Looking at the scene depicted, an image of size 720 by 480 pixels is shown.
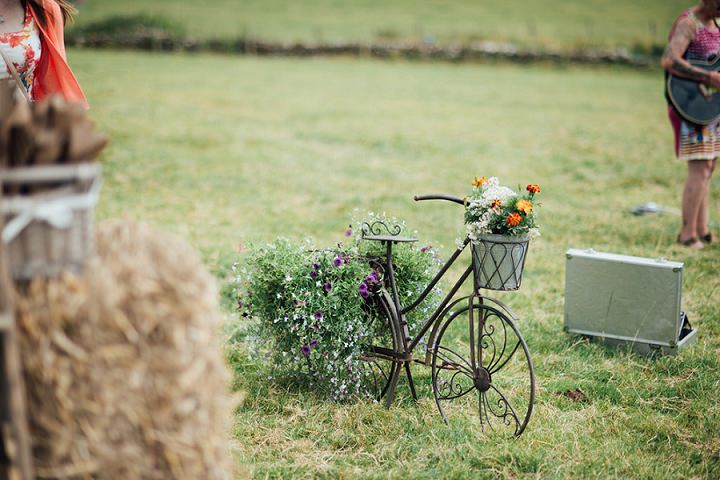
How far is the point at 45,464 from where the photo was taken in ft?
6.94

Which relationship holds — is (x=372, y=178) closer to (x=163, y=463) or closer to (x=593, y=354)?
(x=593, y=354)

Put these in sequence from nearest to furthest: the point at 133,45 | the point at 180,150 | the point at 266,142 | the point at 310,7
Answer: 1. the point at 180,150
2. the point at 266,142
3. the point at 133,45
4. the point at 310,7

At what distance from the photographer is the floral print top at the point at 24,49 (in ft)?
12.7

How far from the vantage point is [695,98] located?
6.80 metres

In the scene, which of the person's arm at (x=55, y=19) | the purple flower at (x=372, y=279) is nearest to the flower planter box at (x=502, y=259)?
the purple flower at (x=372, y=279)

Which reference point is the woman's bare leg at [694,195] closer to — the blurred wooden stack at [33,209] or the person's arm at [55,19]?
the person's arm at [55,19]

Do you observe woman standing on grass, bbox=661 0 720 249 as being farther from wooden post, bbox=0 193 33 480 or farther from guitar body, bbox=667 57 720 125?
wooden post, bbox=0 193 33 480

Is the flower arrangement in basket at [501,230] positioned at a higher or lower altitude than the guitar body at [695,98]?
lower

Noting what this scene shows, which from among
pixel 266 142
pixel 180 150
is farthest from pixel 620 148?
pixel 180 150

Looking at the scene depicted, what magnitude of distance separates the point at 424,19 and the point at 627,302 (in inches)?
1447

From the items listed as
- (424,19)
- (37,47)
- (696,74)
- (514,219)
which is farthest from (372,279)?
(424,19)

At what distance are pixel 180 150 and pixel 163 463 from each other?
10448mm

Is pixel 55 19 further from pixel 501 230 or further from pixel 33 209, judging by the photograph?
pixel 501 230

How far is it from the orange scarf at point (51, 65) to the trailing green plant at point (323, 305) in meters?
1.42
